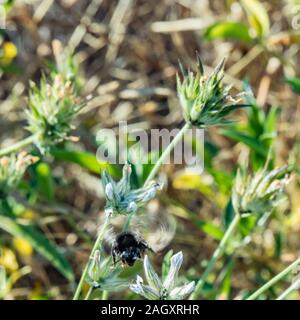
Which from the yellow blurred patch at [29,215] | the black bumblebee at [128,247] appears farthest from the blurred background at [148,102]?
the black bumblebee at [128,247]

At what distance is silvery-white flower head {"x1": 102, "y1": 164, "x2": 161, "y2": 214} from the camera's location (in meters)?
0.86

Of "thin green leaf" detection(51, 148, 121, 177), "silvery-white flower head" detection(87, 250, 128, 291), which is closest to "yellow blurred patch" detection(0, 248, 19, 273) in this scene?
"thin green leaf" detection(51, 148, 121, 177)

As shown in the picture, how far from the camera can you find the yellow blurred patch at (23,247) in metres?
1.48

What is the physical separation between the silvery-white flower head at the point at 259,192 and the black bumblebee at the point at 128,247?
15cm

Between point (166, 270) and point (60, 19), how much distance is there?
3.44 ft

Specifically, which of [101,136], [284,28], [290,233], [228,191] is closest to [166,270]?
[228,191]

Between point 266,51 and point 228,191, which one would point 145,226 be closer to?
point 228,191

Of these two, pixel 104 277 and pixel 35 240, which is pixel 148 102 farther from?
pixel 104 277

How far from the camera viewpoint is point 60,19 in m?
1.87

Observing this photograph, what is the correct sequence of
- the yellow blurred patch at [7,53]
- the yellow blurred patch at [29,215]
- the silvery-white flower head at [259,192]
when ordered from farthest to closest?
the yellow blurred patch at [7,53]
the yellow blurred patch at [29,215]
the silvery-white flower head at [259,192]

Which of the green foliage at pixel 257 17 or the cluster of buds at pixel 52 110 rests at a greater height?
the green foliage at pixel 257 17

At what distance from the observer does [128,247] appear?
0.92 meters

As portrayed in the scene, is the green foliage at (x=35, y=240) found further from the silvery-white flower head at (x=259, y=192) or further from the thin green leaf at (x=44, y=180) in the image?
the silvery-white flower head at (x=259, y=192)

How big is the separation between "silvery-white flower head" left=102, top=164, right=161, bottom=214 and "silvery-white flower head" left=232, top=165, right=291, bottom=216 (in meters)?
0.16
